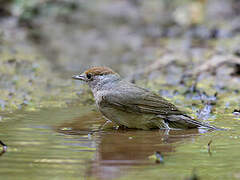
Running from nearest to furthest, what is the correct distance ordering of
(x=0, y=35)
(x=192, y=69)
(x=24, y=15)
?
(x=192, y=69) < (x=0, y=35) < (x=24, y=15)

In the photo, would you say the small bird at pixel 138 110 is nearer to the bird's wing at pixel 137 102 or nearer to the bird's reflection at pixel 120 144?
the bird's wing at pixel 137 102

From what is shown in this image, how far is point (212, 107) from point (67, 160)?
3556mm

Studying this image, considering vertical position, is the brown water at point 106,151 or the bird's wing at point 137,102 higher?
the bird's wing at point 137,102

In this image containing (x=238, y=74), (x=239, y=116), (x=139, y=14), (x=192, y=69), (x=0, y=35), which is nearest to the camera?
(x=239, y=116)

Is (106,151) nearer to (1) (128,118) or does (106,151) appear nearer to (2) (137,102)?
(1) (128,118)

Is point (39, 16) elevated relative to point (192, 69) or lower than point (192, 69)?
elevated

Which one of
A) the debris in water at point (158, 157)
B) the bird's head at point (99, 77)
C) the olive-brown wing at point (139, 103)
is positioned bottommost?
the debris in water at point (158, 157)

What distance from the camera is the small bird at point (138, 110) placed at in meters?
6.08

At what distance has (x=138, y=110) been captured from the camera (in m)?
6.11

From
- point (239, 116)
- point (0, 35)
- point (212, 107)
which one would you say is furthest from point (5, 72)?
point (239, 116)

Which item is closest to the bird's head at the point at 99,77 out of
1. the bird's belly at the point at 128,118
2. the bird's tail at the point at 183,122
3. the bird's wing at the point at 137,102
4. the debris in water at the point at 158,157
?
the bird's wing at the point at 137,102

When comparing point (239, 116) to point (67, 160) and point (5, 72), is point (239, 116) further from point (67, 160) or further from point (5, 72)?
point (5, 72)

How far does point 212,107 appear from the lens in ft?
23.9

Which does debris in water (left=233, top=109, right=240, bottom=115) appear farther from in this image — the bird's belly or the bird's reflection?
the bird's belly
